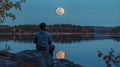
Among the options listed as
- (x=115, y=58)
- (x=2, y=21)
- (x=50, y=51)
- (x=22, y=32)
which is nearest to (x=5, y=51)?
(x=2, y=21)

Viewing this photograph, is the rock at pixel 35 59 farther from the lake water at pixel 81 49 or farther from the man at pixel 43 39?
the lake water at pixel 81 49

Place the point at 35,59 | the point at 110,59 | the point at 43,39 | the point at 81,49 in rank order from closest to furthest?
the point at 110,59
the point at 35,59
the point at 43,39
the point at 81,49

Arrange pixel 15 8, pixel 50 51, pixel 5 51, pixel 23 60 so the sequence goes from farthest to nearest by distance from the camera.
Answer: pixel 5 51
pixel 15 8
pixel 50 51
pixel 23 60

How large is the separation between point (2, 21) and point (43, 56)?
15.5 ft

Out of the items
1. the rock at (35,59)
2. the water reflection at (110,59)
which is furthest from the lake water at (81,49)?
the rock at (35,59)

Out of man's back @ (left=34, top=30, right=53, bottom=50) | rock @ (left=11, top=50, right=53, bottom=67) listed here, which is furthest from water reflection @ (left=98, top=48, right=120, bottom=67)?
man's back @ (left=34, top=30, right=53, bottom=50)

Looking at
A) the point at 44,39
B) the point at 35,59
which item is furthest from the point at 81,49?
the point at 35,59

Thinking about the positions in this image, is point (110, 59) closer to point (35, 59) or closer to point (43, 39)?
point (35, 59)

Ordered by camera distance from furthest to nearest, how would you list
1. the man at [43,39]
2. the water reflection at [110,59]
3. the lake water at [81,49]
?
1. the lake water at [81,49]
2. the man at [43,39]
3. the water reflection at [110,59]

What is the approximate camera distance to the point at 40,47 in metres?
13.1

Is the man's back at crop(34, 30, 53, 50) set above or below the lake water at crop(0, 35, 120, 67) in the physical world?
above

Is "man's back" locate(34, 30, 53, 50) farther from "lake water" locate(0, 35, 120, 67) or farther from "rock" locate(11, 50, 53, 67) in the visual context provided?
"lake water" locate(0, 35, 120, 67)

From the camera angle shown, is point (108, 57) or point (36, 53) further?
point (36, 53)

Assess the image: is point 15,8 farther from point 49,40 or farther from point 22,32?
point 22,32
